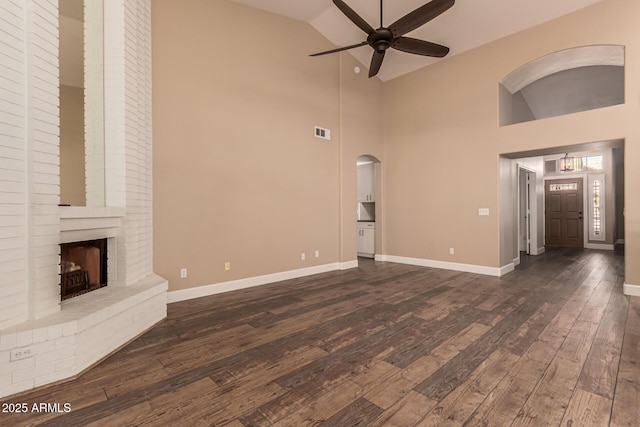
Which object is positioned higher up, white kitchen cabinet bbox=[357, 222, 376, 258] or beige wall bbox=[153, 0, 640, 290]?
beige wall bbox=[153, 0, 640, 290]

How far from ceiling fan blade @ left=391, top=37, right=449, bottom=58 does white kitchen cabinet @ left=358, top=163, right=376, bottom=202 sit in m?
3.10

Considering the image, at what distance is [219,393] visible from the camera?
6.32 feet

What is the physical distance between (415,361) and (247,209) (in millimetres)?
3180

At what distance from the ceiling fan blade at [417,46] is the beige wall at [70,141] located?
17.8 ft

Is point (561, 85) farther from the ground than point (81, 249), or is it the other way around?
point (561, 85)

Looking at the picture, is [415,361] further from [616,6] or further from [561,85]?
[561,85]

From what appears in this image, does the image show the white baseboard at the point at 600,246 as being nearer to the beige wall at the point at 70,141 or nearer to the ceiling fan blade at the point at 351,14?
the ceiling fan blade at the point at 351,14

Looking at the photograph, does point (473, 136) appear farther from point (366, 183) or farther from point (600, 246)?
point (600, 246)

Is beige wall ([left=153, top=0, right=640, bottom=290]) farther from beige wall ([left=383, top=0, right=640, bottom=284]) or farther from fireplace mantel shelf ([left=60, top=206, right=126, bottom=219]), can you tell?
fireplace mantel shelf ([left=60, top=206, right=126, bottom=219])

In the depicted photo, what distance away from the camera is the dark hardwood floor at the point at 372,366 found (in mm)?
1729

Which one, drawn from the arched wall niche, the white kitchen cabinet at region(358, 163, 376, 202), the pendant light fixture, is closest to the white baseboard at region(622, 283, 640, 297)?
the arched wall niche

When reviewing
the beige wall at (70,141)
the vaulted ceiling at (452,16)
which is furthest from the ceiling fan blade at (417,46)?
the beige wall at (70,141)

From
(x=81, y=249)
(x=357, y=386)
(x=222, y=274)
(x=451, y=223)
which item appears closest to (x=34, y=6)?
(x=81, y=249)

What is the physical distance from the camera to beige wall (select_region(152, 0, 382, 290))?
12.7 ft
